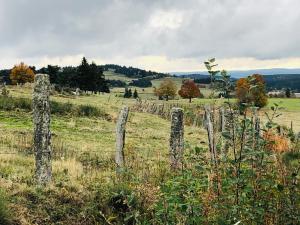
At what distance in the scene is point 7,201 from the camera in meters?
8.37

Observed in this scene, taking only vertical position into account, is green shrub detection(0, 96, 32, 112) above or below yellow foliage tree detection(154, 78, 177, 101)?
above

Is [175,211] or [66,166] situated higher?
[175,211]

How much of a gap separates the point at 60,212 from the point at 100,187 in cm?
127

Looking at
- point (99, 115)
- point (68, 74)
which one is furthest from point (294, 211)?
point (68, 74)

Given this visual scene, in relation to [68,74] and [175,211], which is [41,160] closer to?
[175,211]

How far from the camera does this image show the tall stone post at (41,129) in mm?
9797

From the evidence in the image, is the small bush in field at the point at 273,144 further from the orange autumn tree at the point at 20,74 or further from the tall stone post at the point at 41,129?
the orange autumn tree at the point at 20,74

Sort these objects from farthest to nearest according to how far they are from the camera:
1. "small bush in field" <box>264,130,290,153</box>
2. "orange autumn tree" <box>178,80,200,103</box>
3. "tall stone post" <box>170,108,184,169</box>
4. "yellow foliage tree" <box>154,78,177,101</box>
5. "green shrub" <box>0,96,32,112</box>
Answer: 1. "yellow foliage tree" <box>154,78,177,101</box>
2. "orange autumn tree" <box>178,80,200,103</box>
3. "green shrub" <box>0,96,32,112</box>
4. "tall stone post" <box>170,108,184,169</box>
5. "small bush in field" <box>264,130,290,153</box>

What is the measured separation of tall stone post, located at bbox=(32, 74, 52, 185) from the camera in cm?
980

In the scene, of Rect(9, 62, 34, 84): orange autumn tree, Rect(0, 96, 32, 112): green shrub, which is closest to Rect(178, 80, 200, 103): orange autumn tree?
Rect(9, 62, 34, 84): orange autumn tree

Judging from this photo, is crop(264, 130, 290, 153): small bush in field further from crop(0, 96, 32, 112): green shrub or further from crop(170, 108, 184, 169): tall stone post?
crop(0, 96, 32, 112): green shrub

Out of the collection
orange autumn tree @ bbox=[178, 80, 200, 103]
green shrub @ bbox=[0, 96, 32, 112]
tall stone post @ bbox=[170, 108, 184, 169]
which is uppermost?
tall stone post @ bbox=[170, 108, 184, 169]

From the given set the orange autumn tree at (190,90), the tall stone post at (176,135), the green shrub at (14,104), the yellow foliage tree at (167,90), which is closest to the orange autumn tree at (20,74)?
the yellow foliage tree at (167,90)

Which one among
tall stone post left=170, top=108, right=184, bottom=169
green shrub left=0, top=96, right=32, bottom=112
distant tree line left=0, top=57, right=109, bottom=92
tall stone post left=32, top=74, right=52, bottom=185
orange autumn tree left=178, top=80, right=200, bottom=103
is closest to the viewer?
tall stone post left=32, top=74, right=52, bottom=185
